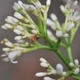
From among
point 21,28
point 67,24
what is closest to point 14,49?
point 21,28

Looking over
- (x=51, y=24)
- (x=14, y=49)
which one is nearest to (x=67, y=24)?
(x=51, y=24)

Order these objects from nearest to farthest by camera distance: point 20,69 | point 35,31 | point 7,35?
point 35,31 → point 20,69 → point 7,35

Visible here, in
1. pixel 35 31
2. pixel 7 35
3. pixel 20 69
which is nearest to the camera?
pixel 35 31

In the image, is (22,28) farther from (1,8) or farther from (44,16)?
(1,8)

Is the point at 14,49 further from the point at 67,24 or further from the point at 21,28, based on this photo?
the point at 67,24

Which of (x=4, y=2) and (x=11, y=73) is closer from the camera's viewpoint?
(x=11, y=73)

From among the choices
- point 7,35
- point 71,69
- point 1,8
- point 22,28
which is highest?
point 1,8

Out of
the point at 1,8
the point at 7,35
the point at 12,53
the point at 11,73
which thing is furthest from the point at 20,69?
the point at 12,53

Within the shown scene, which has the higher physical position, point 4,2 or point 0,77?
point 4,2

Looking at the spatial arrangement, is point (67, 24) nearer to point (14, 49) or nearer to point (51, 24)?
point (51, 24)

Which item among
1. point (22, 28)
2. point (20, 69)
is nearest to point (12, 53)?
point (22, 28)
